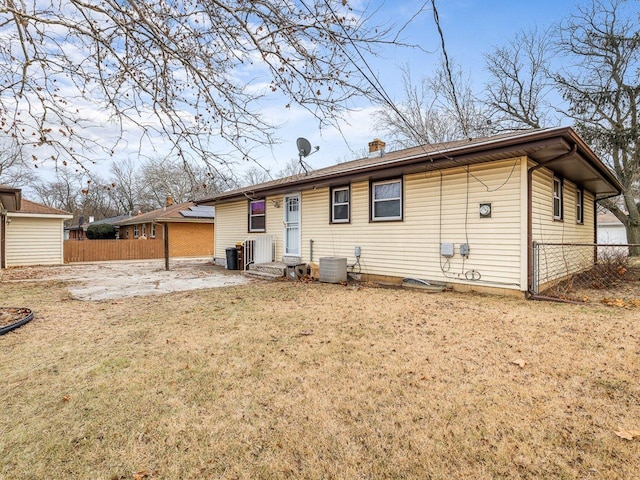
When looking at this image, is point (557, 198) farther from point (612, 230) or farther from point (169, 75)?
point (612, 230)

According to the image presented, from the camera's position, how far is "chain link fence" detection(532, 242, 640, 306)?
6.68 metres

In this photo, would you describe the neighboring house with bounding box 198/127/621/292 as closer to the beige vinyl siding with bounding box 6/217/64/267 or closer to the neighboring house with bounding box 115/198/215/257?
the neighboring house with bounding box 115/198/215/257

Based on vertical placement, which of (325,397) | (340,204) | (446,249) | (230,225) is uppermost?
(340,204)

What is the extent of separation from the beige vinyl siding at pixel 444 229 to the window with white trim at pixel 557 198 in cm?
238

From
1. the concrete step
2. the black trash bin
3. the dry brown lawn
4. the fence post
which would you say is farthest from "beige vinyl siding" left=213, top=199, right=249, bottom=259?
the fence post

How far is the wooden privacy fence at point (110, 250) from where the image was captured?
17594 mm

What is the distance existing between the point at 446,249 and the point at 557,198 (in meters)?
3.62

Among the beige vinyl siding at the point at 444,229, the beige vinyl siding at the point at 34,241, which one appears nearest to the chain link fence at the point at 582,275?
the beige vinyl siding at the point at 444,229

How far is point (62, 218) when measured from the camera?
620 inches

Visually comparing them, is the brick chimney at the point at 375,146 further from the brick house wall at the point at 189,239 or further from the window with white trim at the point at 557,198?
the brick house wall at the point at 189,239

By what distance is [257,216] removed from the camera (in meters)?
12.6

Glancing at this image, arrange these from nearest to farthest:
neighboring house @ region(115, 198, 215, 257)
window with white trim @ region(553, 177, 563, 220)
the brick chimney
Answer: window with white trim @ region(553, 177, 563, 220) → the brick chimney → neighboring house @ region(115, 198, 215, 257)

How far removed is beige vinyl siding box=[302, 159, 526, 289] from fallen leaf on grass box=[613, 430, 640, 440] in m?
4.69

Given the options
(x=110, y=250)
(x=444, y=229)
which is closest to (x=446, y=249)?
(x=444, y=229)
